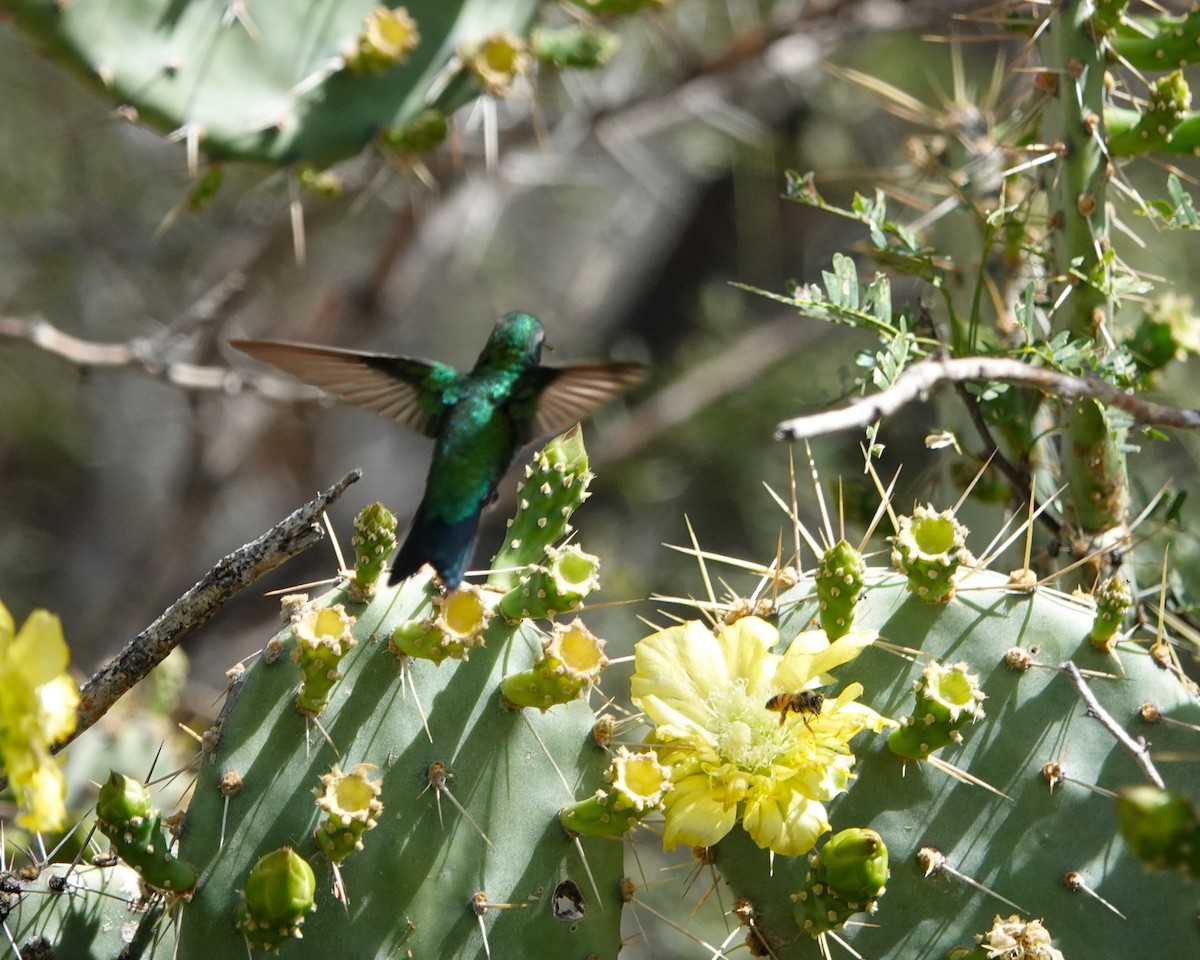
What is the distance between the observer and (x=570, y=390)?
5.80 ft

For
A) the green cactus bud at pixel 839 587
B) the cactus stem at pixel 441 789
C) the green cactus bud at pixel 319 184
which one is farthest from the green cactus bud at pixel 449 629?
the green cactus bud at pixel 319 184

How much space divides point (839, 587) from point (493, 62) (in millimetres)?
1431

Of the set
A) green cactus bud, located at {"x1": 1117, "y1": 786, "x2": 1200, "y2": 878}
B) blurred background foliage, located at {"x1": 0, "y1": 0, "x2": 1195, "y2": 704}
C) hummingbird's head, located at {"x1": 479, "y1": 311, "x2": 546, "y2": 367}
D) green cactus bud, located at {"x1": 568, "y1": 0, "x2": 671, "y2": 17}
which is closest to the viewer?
green cactus bud, located at {"x1": 1117, "y1": 786, "x2": 1200, "y2": 878}

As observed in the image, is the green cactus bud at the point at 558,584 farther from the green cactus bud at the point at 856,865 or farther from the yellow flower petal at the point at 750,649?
the green cactus bud at the point at 856,865

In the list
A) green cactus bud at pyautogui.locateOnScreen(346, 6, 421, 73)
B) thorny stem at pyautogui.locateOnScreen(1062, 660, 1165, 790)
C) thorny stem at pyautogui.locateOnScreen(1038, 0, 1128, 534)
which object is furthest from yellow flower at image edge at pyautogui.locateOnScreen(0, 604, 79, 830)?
green cactus bud at pyautogui.locateOnScreen(346, 6, 421, 73)

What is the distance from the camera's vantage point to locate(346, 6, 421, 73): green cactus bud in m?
2.21

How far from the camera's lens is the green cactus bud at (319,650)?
4.03ft

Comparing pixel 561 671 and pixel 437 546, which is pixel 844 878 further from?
pixel 437 546

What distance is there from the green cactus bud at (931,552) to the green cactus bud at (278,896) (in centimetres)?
66

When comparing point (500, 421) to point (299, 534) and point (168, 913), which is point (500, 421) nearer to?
point (299, 534)

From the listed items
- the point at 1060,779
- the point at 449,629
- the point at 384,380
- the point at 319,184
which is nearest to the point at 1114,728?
the point at 1060,779

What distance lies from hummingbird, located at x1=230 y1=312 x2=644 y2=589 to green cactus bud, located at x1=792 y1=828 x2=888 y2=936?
0.67 meters

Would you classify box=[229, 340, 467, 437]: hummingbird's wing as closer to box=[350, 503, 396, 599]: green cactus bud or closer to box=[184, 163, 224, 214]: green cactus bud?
box=[350, 503, 396, 599]: green cactus bud

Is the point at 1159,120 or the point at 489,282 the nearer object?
the point at 1159,120
